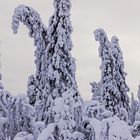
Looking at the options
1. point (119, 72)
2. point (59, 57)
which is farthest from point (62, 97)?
point (119, 72)

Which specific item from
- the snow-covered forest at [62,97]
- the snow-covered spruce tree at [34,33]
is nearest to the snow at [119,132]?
the snow-covered forest at [62,97]

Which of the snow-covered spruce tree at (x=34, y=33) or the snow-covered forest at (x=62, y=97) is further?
the snow-covered spruce tree at (x=34, y=33)

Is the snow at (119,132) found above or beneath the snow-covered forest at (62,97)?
beneath

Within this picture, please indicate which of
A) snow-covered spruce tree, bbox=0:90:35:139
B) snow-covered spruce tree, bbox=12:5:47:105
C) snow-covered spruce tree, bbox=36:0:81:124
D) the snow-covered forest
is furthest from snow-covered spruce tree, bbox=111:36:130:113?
snow-covered spruce tree, bbox=0:90:35:139

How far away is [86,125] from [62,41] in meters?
13.7

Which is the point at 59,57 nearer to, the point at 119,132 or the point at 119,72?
the point at 119,72

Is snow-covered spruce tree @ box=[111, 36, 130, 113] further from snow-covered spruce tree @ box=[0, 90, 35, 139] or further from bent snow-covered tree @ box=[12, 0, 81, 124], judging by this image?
snow-covered spruce tree @ box=[0, 90, 35, 139]

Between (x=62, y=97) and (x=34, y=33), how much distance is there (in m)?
12.8

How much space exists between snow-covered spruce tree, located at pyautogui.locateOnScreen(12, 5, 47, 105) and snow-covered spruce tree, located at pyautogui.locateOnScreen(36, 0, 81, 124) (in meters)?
0.36

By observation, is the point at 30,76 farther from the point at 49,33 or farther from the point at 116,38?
the point at 116,38

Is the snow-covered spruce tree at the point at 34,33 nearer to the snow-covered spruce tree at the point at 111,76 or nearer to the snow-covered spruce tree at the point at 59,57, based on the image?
the snow-covered spruce tree at the point at 59,57

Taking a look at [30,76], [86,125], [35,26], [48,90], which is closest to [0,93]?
[86,125]

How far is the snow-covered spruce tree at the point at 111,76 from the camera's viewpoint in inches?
1220

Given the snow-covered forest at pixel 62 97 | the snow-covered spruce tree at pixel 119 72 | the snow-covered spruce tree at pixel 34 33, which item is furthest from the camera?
the snow-covered spruce tree at pixel 119 72
